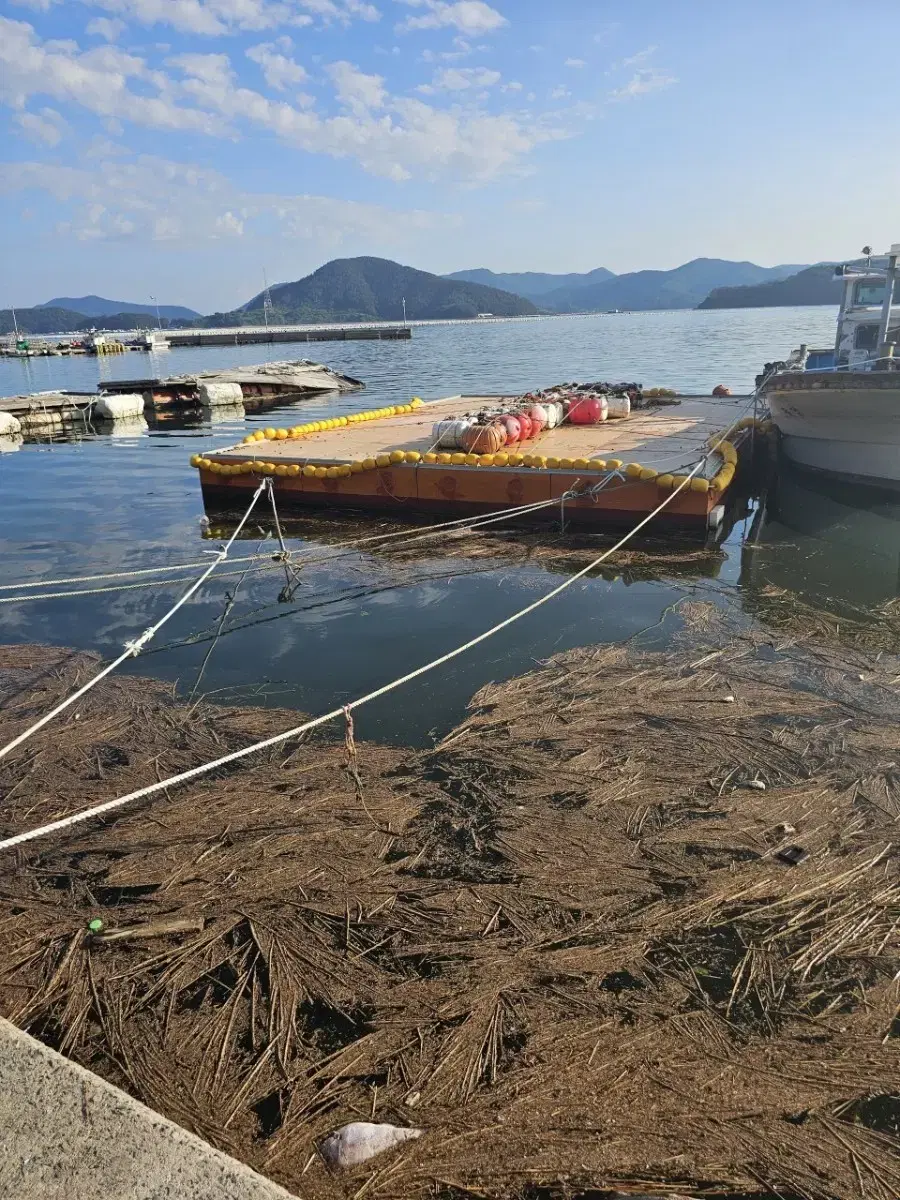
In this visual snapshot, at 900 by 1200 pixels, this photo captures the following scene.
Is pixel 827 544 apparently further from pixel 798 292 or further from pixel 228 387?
pixel 798 292

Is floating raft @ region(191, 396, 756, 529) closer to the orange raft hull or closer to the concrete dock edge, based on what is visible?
the orange raft hull

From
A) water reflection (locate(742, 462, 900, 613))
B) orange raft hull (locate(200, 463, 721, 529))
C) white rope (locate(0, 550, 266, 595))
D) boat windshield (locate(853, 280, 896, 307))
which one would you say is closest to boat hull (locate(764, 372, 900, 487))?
water reflection (locate(742, 462, 900, 613))

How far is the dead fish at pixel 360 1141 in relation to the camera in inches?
106

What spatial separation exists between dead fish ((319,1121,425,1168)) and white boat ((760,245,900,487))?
12.1 metres

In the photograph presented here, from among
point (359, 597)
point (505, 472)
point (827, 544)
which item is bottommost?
point (827, 544)

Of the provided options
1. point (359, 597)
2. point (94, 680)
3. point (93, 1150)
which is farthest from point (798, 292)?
point (93, 1150)

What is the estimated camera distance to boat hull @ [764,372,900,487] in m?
11.9

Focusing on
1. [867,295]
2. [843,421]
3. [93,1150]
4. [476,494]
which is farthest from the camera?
[867,295]

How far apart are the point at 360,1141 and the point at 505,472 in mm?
9184

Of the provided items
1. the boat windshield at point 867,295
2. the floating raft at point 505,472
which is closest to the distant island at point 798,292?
the boat windshield at point 867,295

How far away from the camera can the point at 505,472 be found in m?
11.0

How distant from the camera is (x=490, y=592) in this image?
29.0 ft

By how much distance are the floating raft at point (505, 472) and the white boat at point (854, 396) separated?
41.0 inches

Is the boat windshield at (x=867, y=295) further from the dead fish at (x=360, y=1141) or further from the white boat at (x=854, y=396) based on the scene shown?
→ the dead fish at (x=360, y=1141)
